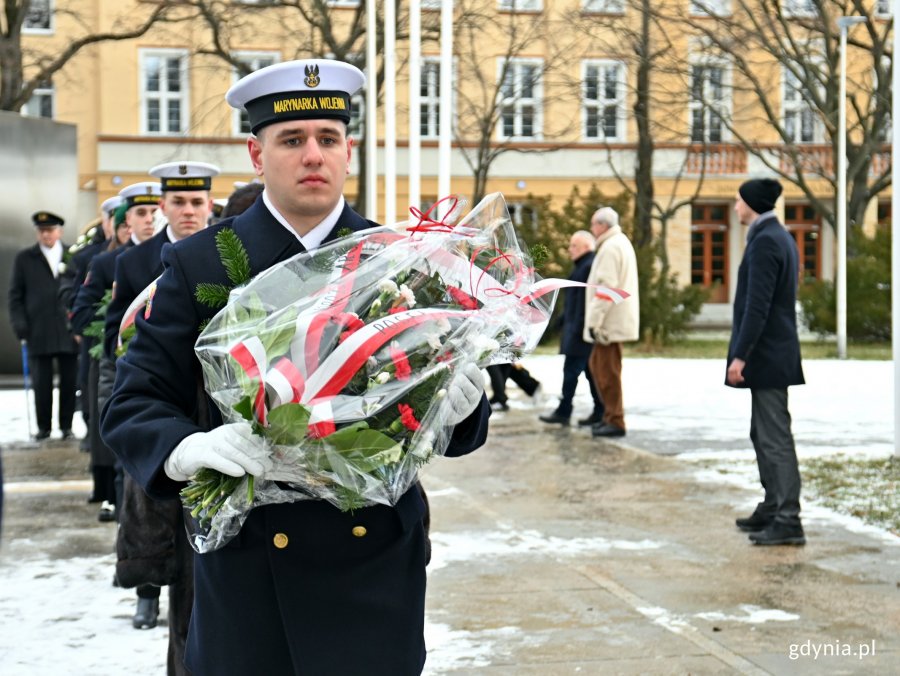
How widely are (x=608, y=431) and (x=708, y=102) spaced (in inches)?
791

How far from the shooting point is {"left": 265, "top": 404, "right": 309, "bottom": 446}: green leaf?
2.71 m

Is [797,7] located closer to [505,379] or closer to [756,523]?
[505,379]

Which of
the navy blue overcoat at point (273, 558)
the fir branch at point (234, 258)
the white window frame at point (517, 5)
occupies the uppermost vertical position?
the white window frame at point (517, 5)

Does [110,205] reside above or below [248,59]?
below

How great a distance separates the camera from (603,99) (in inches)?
1532

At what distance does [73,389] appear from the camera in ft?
46.5

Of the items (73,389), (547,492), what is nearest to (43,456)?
(73,389)

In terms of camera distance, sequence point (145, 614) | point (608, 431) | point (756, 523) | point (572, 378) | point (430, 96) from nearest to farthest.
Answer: point (145, 614), point (756, 523), point (608, 431), point (572, 378), point (430, 96)

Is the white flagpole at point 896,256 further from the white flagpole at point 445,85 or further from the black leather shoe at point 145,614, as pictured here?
the black leather shoe at point 145,614

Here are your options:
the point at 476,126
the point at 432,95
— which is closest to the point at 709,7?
the point at 476,126

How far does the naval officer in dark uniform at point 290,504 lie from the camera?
2.99 metres

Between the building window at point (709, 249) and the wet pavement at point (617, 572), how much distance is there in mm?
34099

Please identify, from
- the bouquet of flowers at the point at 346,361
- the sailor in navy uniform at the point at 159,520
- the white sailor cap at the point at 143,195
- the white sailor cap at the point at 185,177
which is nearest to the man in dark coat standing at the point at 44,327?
the white sailor cap at the point at 143,195

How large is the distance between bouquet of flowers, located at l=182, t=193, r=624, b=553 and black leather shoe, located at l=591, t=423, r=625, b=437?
399 inches
